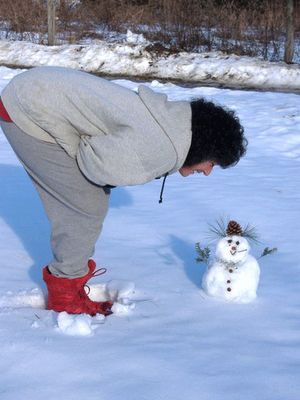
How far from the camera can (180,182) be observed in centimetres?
509

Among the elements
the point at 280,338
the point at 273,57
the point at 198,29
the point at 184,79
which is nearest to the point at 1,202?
the point at 280,338

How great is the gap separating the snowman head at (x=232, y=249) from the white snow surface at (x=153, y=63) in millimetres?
7999

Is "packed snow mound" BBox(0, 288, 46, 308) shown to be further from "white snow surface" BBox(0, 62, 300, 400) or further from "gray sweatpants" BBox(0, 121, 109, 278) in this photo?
"gray sweatpants" BBox(0, 121, 109, 278)

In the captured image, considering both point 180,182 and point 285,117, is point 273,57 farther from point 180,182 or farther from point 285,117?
point 180,182

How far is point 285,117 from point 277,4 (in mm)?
9286

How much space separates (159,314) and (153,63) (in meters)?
10.0

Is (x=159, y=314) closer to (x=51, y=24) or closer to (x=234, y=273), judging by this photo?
(x=234, y=273)

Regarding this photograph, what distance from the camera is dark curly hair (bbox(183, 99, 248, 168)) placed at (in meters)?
2.54

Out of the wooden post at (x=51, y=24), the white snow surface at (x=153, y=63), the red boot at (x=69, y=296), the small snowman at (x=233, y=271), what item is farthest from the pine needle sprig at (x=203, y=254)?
the wooden post at (x=51, y=24)

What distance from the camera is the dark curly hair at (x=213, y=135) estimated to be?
2539 mm

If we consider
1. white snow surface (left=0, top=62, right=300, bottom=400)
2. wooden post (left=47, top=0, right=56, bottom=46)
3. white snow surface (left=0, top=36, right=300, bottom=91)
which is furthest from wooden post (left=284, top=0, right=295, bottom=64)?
white snow surface (left=0, top=62, right=300, bottom=400)

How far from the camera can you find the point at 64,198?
2.73m

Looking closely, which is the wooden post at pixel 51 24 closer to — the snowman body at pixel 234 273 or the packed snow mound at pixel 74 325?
the snowman body at pixel 234 273

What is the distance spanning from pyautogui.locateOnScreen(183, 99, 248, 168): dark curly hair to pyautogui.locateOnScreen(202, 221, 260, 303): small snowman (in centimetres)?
46
